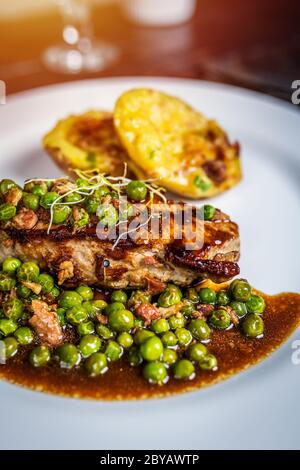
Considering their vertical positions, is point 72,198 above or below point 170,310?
above

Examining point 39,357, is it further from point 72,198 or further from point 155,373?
point 72,198

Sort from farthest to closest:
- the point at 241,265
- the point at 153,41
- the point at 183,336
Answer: the point at 153,41
the point at 241,265
the point at 183,336

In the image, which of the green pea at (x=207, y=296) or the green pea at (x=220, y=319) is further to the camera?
the green pea at (x=207, y=296)

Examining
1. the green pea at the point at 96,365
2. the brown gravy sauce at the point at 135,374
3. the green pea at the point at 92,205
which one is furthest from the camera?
the green pea at the point at 92,205

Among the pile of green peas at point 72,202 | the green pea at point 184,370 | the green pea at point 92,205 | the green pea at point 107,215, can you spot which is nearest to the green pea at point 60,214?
the pile of green peas at point 72,202

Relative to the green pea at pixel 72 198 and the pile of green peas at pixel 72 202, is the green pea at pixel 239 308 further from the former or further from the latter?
the green pea at pixel 72 198

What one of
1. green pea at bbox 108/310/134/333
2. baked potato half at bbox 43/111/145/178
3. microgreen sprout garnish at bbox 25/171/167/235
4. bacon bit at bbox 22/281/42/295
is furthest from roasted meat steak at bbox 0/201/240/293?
baked potato half at bbox 43/111/145/178

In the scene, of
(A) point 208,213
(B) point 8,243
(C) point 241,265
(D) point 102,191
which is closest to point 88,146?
(D) point 102,191

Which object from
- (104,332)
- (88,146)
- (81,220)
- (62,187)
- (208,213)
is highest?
(88,146)
